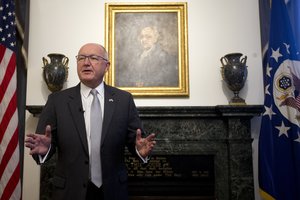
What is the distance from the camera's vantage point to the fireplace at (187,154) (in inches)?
121

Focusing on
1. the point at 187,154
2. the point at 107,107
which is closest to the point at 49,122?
the point at 107,107

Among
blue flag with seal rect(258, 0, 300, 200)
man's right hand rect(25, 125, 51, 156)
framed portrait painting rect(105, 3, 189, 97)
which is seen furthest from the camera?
framed portrait painting rect(105, 3, 189, 97)

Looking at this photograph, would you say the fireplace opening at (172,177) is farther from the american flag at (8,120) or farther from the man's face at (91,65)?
the man's face at (91,65)

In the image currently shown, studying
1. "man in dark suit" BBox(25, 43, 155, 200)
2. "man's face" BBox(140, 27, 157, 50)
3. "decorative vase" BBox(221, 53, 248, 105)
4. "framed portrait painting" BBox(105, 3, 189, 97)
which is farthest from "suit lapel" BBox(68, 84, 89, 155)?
"decorative vase" BBox(221, 53, 248, 105)

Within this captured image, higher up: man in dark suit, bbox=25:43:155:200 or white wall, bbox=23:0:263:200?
white wall, bbox=23:0:263:200

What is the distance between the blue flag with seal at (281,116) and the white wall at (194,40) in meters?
0.53

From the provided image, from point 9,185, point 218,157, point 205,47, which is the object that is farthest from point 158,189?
point 205,47

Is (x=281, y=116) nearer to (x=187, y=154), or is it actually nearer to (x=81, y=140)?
(x=187, y=154)

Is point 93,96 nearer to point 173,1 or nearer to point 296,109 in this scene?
point 296,109

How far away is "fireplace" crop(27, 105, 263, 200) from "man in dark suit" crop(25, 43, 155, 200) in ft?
3.76

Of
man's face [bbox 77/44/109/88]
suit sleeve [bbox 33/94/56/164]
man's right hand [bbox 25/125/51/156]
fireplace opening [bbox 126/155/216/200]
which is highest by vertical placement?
man's face [bbox 77/44/109/88]

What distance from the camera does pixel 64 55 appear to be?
3281 millimetres

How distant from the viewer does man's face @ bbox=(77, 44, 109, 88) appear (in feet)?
6.33

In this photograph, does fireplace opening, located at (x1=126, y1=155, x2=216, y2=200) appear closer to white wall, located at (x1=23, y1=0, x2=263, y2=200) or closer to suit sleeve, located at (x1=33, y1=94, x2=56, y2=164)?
white wall, located at (x1=23, y1=0, x2=263, y2=200)
